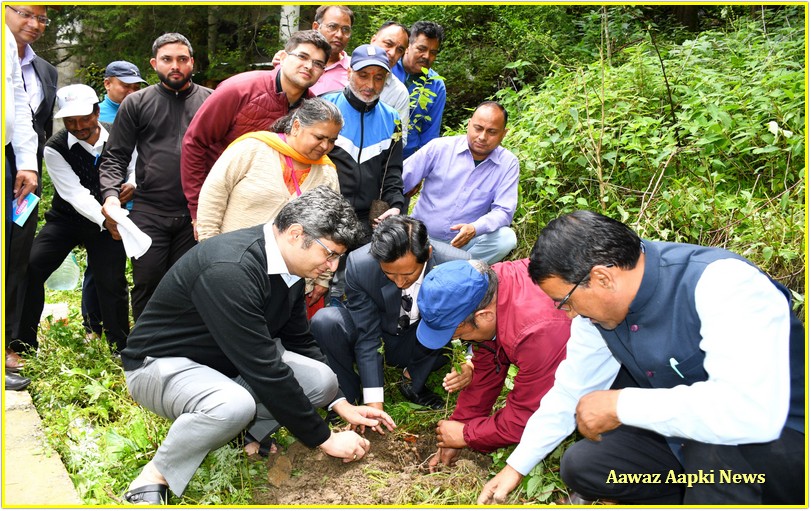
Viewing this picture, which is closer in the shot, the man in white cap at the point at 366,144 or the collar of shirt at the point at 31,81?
the collar of shirt at the point at 31,81

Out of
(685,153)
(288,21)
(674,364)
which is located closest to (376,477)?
(674,364)

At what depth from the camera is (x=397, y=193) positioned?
453cm

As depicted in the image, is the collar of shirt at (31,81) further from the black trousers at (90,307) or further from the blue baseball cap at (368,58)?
the blue baseball cap at (368,58)

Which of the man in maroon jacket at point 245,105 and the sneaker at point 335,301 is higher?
the man in maroon jacket at point 245,105

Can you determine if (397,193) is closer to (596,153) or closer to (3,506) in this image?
(596,153)

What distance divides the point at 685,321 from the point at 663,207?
2479mm

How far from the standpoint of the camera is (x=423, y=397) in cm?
409

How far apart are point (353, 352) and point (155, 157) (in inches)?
67.3

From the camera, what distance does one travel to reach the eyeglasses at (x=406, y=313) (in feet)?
12.8

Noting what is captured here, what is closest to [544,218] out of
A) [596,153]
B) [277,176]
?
[596,153]

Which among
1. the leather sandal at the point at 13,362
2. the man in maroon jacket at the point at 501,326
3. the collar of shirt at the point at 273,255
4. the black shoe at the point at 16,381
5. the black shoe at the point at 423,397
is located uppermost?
the collar of shirt at the point at 273,255

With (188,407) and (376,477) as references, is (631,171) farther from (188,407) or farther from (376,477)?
(188,407)

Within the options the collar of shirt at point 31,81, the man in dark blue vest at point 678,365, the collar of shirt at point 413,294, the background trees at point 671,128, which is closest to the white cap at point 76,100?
the collar of shirt at point 31,81

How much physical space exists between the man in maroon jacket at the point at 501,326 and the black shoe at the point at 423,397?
27.4 inches
